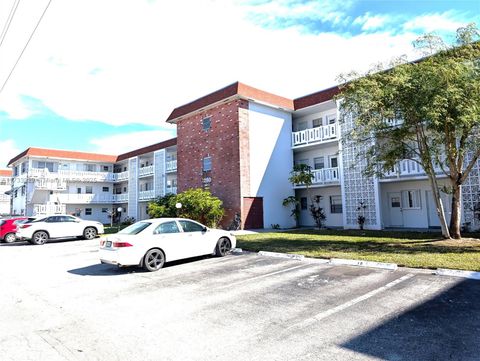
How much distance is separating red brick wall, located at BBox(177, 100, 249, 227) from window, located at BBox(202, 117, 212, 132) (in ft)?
0.79

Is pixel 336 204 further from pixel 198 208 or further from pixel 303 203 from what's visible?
pixel 198 208

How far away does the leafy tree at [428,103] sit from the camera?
35.0ft

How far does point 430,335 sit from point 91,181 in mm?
40107

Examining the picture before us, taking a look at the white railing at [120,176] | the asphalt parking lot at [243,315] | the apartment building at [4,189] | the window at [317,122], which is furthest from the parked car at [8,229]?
the apartment building at [4,189]

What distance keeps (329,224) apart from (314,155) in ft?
16.5

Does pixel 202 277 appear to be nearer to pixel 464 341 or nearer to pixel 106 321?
pixel 106 321

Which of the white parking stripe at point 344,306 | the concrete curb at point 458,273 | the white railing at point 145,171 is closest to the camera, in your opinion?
the white parking stripe at point 344,306

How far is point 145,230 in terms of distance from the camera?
9.82 meters

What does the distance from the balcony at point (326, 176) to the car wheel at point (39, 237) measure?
16.2 metres

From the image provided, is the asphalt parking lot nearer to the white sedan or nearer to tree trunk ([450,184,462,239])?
the white sedan

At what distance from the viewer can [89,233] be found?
1997 cm

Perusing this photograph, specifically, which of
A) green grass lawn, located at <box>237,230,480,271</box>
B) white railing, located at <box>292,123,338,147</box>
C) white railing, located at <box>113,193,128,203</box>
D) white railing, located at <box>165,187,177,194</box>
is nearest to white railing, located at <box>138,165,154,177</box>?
white railing, located at <box>165,187,177,194</box>

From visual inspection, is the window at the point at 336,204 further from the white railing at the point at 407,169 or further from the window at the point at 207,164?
the window at the point at 207,164

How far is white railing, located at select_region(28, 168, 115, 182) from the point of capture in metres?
36.1
